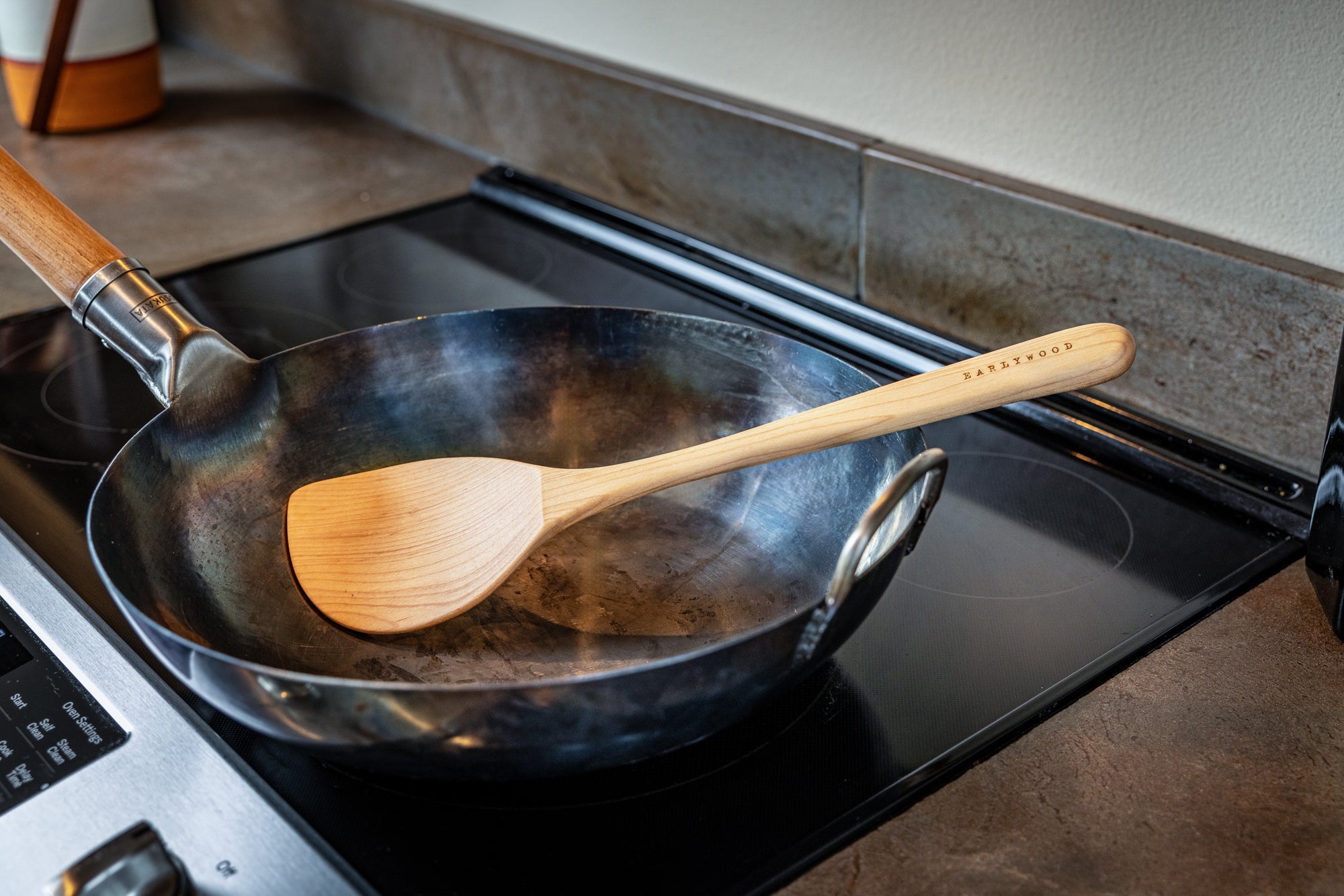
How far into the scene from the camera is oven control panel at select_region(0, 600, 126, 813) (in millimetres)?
443

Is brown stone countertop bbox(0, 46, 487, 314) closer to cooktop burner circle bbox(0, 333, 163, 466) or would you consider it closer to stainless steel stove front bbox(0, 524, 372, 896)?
cooktop burner circle bbox(0, 333, 163, 466)

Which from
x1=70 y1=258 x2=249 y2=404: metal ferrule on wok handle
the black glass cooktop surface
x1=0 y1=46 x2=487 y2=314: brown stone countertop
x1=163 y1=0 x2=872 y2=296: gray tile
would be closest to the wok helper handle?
the black glass cooktop surface

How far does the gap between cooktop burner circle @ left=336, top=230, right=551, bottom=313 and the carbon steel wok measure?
20 centimetres

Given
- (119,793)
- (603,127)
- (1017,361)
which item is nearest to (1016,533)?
(1017,361)

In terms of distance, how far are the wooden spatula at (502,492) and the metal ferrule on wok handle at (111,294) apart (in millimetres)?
83

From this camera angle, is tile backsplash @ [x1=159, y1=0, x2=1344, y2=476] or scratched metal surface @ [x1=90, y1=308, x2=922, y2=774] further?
tile backsplash @ [x1=159, y1=0, x2=1344, y2=476]

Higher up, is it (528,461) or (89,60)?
(89,60)

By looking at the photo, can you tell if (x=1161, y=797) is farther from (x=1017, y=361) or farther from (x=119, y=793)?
(x=119, y=793)

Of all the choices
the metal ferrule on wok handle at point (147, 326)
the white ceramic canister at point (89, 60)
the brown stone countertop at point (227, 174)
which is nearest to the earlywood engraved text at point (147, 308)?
the metal ferrule on wok handle at point (147, 326)

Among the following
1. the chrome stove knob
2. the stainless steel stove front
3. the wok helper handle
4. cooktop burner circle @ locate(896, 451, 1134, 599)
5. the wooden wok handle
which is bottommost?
cooktop burner circle @ locate(896, 451, 1134, 599)

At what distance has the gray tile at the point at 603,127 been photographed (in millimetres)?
839

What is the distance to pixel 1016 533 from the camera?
1.99ft

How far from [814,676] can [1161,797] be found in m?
0.14

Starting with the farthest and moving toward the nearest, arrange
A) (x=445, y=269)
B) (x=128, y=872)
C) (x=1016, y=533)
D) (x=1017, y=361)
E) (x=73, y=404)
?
(x=445, y=269)
(x=73, y=404)
(x=1016, y=533)
(x=1017, y=361)
(x=128, y=872)
